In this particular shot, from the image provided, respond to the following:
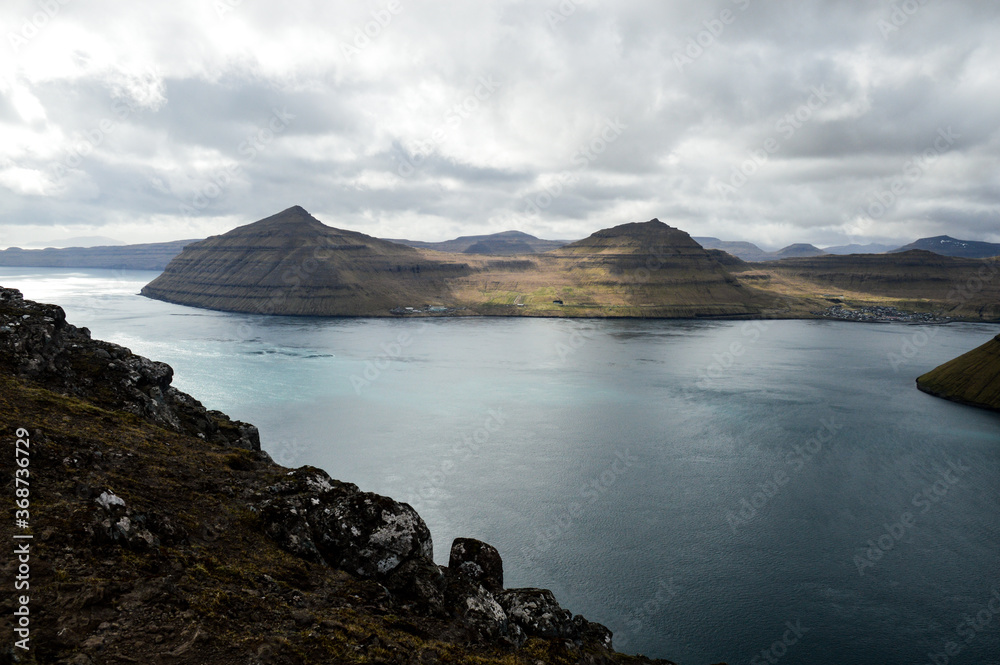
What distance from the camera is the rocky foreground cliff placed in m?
14.0

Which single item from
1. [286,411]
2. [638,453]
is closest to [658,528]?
[638,453]

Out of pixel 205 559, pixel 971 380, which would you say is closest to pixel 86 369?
pixel 205 559

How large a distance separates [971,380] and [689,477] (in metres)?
79.1

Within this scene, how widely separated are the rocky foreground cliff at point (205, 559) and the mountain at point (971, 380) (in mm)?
108279

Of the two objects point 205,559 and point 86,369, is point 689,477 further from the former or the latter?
point 86,369

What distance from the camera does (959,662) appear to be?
3488 cm

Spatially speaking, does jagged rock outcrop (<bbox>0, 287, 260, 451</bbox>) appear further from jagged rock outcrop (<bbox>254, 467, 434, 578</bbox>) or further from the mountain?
the mountain

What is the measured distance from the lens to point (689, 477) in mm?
64125

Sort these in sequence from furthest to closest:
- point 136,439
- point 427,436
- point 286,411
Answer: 1. point 286,411
2. point 427,436
3. point 136,439

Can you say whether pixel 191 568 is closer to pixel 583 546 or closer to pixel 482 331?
pixel 583 546

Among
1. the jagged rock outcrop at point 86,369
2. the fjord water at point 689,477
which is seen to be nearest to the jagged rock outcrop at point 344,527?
the jagged rock outcrop at point 86,369

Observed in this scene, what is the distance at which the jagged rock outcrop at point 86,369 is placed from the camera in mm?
28234

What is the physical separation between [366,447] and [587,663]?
56305 millimetres

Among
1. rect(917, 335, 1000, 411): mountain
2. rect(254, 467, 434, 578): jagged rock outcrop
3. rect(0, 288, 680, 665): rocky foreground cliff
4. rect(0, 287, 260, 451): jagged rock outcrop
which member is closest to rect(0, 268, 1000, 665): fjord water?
rect(917, 335, 1000, 411): mountain
